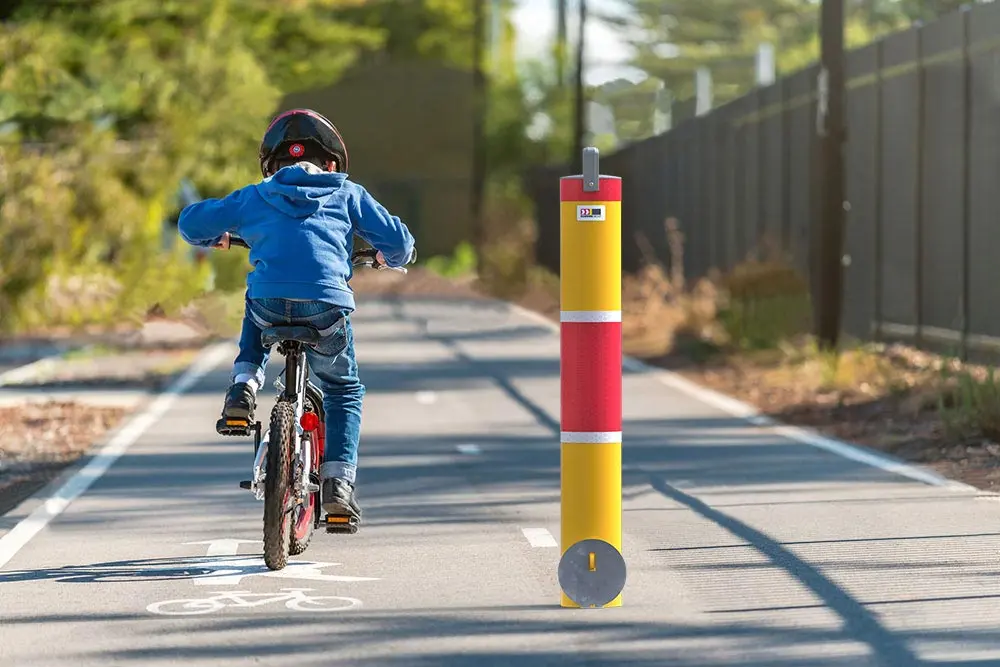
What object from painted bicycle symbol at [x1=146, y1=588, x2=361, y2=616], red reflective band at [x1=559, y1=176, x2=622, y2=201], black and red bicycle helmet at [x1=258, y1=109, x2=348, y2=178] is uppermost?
black and red bicycle helmet at [x1=258, y1=109, x2=348, y2=178]

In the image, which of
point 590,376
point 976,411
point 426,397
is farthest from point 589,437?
point 426,397

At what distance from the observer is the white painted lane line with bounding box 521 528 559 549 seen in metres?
9.66

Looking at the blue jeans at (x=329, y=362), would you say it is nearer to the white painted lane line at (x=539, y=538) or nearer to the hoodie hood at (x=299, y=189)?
the hoodie hood at (x=299, y=189)

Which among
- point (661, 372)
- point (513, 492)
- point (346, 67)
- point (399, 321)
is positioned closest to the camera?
point (513, 492)

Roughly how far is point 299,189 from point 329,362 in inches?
27.8

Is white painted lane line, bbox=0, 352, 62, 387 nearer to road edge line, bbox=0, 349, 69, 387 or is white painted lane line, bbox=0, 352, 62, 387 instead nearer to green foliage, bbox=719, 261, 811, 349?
road edge line, bbox=0, 349, 69, 387

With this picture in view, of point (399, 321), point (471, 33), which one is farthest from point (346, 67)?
point (399, 321)

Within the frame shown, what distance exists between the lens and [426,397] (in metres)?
18.9

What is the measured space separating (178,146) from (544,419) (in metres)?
11.7

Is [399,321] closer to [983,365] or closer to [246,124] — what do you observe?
[246,124]

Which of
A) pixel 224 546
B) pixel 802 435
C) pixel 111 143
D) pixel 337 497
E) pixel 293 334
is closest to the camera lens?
pixel 293 334

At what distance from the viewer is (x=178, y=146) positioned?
88.8 feet

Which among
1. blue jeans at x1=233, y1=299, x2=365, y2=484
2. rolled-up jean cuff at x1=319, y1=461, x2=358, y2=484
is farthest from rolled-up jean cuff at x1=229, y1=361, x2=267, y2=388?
rolled-up jean cuff at x1=319, y1=461, x2=358, y2=484

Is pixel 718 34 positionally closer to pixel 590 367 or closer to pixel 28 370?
pixel 28 370
